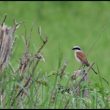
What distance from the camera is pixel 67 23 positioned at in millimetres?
15922

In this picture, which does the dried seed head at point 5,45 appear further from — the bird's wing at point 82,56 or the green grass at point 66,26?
the green grass at point 66,26

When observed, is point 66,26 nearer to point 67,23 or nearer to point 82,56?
point 67,23

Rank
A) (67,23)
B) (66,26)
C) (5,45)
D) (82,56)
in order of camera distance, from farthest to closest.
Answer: (67,23), (66,26), (82,56), (5,45)

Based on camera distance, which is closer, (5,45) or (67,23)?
(5,45)

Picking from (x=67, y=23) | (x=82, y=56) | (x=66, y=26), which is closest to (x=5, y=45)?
(x=82, y=56)

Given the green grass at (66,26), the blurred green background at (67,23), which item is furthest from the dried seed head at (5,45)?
the blurred green background at (67,23)

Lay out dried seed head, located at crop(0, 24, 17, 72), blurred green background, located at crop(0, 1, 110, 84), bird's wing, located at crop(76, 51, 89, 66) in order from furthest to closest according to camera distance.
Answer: blurred green background, located at crop(0, 1, 110, 84) < bird's wing, located at crop(76, 51, 89, 66) < dried seed head, located at crop(0, 24, 17, 72)

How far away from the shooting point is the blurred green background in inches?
540

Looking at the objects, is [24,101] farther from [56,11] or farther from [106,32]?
[56,11]

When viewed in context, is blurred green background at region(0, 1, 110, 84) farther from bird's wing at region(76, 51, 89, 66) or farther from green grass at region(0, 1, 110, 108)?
bird's wing at region(76, 51, 89, 66)

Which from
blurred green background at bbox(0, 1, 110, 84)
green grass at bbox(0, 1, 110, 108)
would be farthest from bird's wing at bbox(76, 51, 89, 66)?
blurred green background at bbox(0, 1, 110, 84)

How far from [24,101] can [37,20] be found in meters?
11.5

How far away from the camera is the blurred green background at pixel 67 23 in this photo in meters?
13.7

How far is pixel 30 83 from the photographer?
4281 mm
